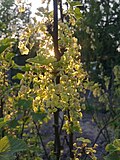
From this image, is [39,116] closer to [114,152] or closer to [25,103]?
[25,103]

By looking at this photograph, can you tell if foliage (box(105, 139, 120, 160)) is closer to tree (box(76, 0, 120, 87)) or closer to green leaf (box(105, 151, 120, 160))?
green leaf (box(105, 151, 120, 160))

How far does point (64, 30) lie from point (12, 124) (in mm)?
522

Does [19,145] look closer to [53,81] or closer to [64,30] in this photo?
[53,81]

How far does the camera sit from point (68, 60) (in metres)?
1.70

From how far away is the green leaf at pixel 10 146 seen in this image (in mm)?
1350

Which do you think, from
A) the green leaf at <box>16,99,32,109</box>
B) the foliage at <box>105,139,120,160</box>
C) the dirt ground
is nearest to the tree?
the dirt ground

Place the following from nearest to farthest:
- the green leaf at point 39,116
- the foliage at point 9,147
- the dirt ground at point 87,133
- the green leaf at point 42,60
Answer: the foliage at point 9,147, the green leaf at point 42,60, the green leaf at point 39,116, the dirt ground at point 87,133

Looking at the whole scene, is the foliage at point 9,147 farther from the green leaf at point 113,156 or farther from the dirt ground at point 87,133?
the dirt ground at point 87,133

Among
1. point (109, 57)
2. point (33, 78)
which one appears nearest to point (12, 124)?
point (33, 78)

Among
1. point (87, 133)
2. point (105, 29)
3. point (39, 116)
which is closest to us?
point (39, 116)

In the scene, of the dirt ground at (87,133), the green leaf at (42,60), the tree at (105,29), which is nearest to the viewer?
the green leaf at (42,60)

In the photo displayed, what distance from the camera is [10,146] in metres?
1.38

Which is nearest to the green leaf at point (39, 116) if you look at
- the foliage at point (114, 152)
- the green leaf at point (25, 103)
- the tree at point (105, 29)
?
the green leaf at point (25, 103)

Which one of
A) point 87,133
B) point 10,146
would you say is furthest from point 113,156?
point 87,133
